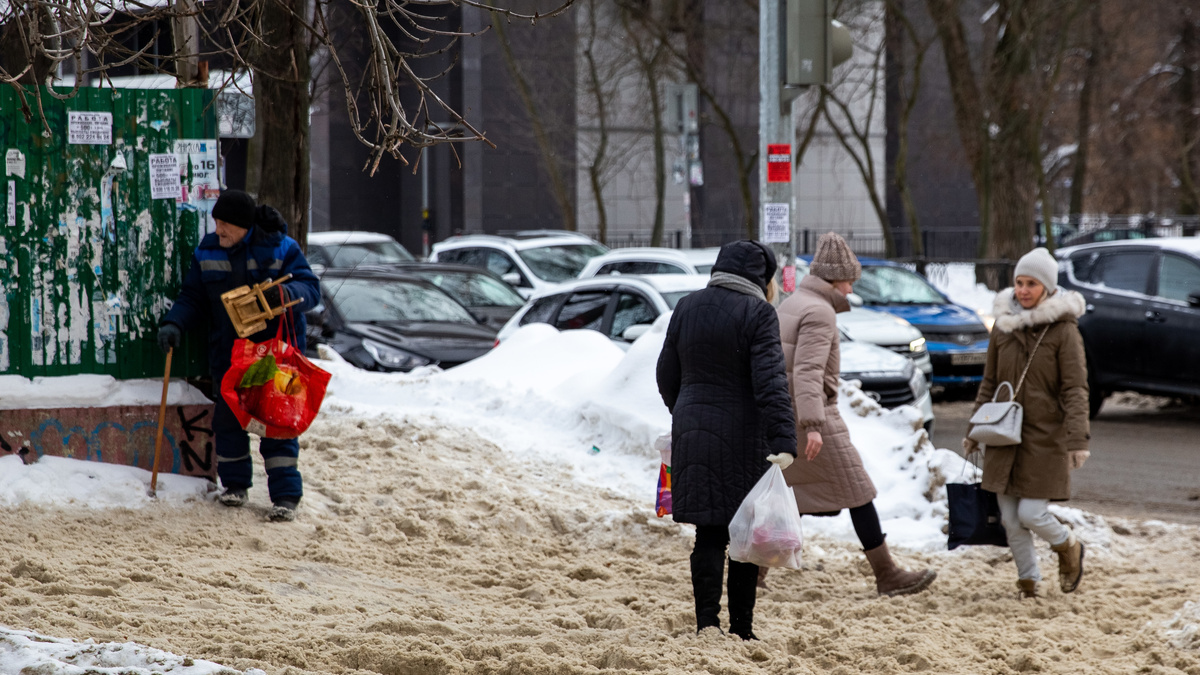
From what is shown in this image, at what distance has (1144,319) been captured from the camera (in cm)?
1157

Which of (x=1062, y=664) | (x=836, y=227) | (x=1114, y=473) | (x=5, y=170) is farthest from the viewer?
(x=836, y=227)

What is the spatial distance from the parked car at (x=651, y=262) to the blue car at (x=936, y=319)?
1.37m

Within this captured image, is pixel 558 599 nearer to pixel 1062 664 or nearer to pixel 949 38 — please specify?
pixel 1062 664

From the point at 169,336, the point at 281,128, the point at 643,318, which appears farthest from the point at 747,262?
the point at 643,318

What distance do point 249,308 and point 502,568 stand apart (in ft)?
6.06

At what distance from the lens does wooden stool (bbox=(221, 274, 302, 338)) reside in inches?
243

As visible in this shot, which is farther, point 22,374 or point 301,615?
point 22,374

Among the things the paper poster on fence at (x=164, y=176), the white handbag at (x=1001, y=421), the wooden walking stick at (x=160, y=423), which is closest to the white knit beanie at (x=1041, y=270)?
the white handbag at (x=1001, y=421)

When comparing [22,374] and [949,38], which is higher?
[949,38]

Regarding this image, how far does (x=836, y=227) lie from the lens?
40344mm

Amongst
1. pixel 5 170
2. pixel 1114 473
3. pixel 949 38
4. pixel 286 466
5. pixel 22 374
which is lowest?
pixel 1114 473

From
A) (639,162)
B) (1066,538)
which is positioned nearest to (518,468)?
(1066,538)

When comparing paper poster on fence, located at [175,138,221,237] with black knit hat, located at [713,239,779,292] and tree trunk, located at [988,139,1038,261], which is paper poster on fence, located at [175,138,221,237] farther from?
tree trunk, located at [988,139,1038,261]

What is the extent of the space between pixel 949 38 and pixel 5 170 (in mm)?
18823
